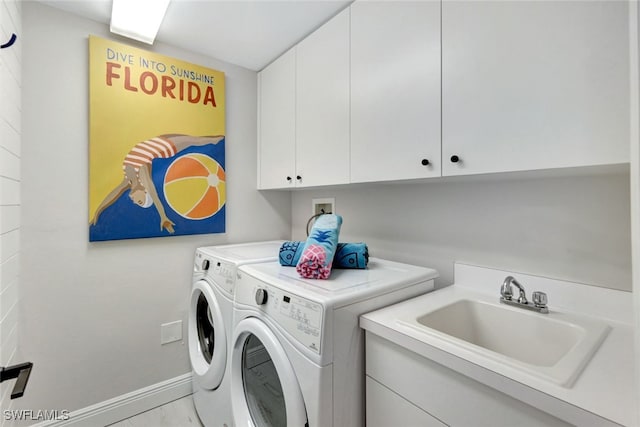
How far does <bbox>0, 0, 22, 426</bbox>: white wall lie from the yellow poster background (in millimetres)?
294

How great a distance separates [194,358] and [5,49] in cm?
171

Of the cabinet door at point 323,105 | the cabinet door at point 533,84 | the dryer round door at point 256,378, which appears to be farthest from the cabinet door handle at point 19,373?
the cabinet door at point 533,84

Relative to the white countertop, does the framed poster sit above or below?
above

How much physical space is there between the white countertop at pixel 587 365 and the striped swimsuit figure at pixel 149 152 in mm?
1615

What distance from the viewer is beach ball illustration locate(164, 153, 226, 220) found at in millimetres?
1836

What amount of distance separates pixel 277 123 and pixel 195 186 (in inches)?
28.1

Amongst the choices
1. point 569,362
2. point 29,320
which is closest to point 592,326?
point 569,362

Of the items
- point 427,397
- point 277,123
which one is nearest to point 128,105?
point 277,123

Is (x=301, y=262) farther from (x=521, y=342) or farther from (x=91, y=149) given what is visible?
(x=91, y=149)

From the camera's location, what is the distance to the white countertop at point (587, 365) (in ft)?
1.77

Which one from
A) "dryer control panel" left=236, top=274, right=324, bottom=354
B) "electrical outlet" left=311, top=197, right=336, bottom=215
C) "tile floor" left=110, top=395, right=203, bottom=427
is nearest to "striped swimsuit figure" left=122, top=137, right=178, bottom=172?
"electrical outlet" left=311, top=197, right=336, bottom=215

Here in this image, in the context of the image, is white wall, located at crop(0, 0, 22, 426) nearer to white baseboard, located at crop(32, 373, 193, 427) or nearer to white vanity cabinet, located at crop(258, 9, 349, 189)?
white baseboard, located at crop(32, 373, 193, 427)

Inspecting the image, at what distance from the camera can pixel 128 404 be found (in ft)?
5.61

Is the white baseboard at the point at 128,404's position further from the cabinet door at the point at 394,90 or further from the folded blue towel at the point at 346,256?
the cabinet door at the point at 394,90
